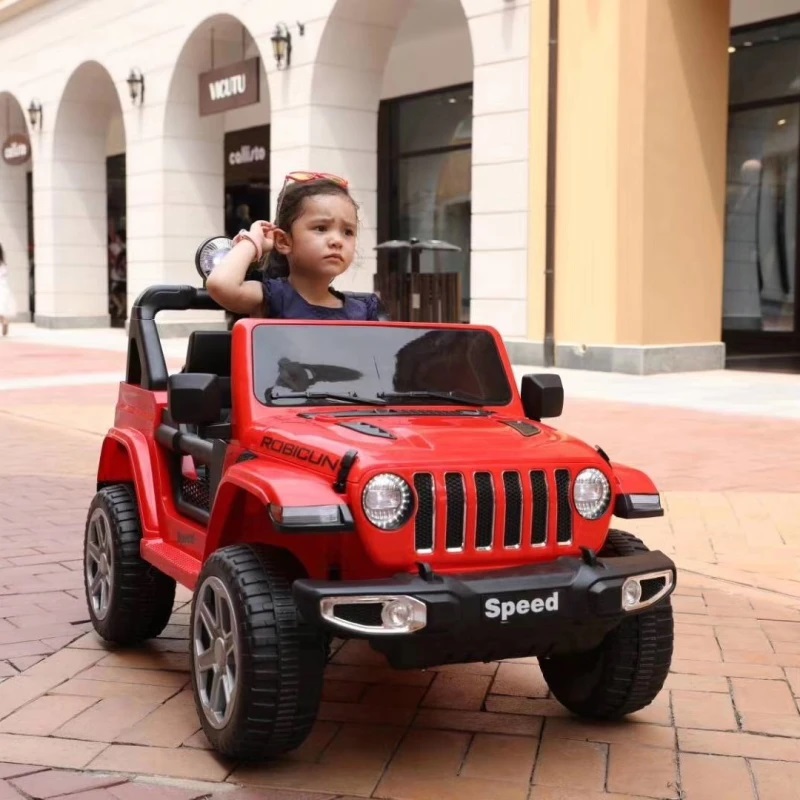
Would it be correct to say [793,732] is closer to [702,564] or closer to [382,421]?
[382,421]

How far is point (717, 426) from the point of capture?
10.1 metres

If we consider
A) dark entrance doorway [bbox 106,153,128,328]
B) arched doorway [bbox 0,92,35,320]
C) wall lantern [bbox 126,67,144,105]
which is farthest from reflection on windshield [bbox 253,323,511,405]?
arched doorway [bbox 0,92,35,320]

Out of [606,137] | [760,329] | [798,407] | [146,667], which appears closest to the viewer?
[146,667]

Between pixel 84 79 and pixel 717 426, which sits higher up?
pixel 84 79

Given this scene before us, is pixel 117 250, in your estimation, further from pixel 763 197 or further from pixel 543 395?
pixel 543 395

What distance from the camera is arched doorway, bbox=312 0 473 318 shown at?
59.8ft

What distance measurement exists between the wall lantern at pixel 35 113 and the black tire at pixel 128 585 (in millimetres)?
23712

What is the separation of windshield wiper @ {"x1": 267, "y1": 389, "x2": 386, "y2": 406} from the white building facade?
1179 cm

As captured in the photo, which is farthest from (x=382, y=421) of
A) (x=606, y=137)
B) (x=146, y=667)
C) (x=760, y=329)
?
(x=760, y=329)

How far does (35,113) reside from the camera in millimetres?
26359

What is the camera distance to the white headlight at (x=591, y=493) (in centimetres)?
329

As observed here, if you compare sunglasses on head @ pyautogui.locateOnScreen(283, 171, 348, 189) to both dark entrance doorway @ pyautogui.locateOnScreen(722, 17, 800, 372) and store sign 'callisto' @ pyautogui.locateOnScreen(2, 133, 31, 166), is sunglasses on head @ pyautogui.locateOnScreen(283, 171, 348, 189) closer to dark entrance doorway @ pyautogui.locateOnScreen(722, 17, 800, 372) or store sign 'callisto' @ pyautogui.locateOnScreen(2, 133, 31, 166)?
dark entrance doorway @ pyautogui.locateOnScreen(722, 17, 800, 372)

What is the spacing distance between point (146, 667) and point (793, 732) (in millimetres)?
2047

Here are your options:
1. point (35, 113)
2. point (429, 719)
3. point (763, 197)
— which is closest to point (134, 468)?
point (429, 719)
